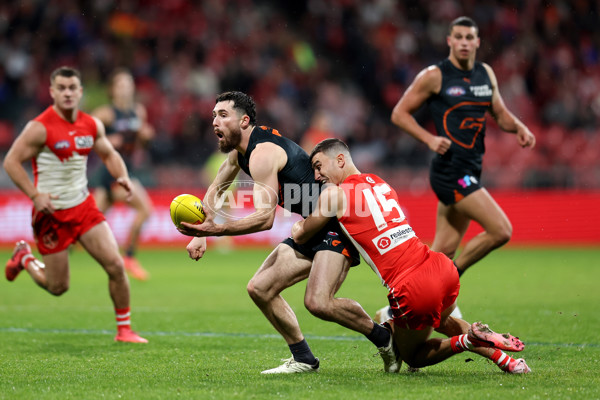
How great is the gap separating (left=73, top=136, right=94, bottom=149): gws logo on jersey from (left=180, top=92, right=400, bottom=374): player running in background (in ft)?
6.91

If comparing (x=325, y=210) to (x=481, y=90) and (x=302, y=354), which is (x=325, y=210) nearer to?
(x=302, y=354)

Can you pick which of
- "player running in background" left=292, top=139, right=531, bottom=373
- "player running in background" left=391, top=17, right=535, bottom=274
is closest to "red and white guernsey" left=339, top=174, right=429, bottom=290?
"player running in background" left=292, top=139, right=531, bottom=373

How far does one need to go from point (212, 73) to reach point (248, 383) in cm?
1759

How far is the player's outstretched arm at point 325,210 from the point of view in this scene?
6.11 meters

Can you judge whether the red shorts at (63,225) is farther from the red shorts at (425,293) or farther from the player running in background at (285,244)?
the red shorts at (425,293)

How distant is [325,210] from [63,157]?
329 cm

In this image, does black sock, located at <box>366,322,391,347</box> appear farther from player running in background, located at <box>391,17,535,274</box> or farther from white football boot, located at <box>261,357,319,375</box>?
player running in background, located at <box>391,17,535,274</box>

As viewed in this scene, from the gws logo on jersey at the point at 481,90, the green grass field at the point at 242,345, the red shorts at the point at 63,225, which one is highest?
the gws logo on jersey at the point at 481,90

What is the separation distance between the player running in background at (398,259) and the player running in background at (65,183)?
2.63m

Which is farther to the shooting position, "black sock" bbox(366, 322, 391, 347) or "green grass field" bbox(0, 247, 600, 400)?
"black sock" bbox(366, 322, 391, 347)

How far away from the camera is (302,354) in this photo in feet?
20.8

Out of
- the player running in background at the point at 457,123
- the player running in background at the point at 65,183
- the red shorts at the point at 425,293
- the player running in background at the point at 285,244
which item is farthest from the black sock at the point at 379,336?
the player running in background at the point at 65,183

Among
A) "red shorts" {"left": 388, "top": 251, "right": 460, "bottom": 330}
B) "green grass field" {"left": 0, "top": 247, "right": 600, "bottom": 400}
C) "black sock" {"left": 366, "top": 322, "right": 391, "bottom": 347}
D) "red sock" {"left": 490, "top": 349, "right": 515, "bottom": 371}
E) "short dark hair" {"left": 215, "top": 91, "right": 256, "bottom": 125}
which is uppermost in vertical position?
"short dark hair" {"left": 215, "top": 91, "right": 256, "bottom": 125}

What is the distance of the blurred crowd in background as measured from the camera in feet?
66.3
